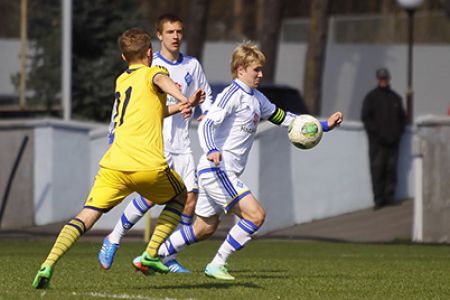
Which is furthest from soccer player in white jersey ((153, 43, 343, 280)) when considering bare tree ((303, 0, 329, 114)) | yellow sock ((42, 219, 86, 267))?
bare tree ((303, 0, 329, 114))

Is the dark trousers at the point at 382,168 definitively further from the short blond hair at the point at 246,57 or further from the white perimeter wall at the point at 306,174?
the short blond hair at the point at 246,57

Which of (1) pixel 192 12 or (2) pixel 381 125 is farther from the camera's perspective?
(1) pixel 192 12

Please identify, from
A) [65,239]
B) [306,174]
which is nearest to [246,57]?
[65,239]

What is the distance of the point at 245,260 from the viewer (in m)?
14.7

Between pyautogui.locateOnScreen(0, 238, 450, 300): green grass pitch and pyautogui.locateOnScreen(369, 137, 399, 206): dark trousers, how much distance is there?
14.2 ft

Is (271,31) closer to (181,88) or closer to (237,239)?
(181,88)

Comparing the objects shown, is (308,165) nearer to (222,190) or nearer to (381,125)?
(381,125)

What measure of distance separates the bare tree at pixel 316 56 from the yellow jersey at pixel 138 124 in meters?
22.3

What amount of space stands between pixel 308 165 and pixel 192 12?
1161 centimetres

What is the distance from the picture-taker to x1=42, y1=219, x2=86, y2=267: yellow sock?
32.8 ft

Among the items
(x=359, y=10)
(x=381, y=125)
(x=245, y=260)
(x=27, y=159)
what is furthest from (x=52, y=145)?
(x=359, y=10)

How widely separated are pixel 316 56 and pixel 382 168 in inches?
444

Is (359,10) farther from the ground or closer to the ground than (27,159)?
farther from the ground

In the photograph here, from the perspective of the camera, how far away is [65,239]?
10.0 m
